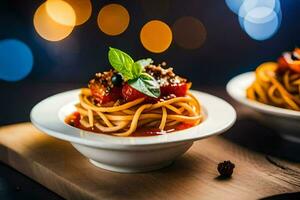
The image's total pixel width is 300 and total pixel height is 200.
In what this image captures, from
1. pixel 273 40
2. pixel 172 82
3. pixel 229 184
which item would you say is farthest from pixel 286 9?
pixel 229 184

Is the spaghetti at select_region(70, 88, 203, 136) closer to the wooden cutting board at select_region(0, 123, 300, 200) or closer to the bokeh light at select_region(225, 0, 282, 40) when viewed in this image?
the wooden cutting board at select_region(0, 123, 300, 200)

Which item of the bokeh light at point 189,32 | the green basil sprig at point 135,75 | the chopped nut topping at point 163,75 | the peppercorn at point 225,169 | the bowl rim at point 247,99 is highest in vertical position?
the green basil sprig at point 135,75

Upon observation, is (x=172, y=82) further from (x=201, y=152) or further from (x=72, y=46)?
(x=72, y=46)

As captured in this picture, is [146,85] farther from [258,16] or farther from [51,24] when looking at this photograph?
[258,16]

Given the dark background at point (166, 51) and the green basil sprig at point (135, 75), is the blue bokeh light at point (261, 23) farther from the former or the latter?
the green basil sprig at point (135, 75)

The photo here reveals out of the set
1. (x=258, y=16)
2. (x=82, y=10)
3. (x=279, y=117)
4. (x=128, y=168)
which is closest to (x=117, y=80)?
(x=128, y=168)

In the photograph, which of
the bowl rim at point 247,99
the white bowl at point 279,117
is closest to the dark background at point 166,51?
the bowl rim at point 247,99
